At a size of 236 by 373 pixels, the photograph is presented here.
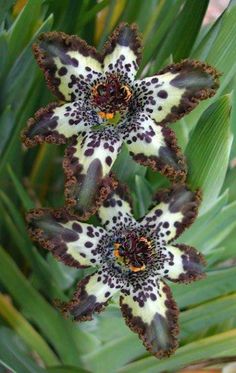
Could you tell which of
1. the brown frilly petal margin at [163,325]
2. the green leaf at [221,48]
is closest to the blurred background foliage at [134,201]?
the green leaf at [221,48]

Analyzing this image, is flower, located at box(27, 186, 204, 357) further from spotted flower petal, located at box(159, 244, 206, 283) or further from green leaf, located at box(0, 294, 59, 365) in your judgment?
green leaf, located at box(0, 294, 59, 365)

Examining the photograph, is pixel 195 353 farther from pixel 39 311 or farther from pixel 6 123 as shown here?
pixel 6 123

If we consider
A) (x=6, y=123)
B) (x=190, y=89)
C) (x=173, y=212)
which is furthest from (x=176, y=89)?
(x=6, y=123)

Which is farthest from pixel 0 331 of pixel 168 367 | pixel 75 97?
pixel 75 97

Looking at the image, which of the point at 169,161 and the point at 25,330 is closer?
the point at 169,161

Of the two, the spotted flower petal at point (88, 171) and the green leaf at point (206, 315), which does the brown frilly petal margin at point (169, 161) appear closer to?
the spotted flower petal at point (88, 171)

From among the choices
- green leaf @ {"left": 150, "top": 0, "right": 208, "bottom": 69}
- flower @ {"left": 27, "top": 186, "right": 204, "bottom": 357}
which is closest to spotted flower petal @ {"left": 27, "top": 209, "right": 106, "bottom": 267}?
flower @ {"left": 27, "top": 186, "right": 204, "bottom": 357}
